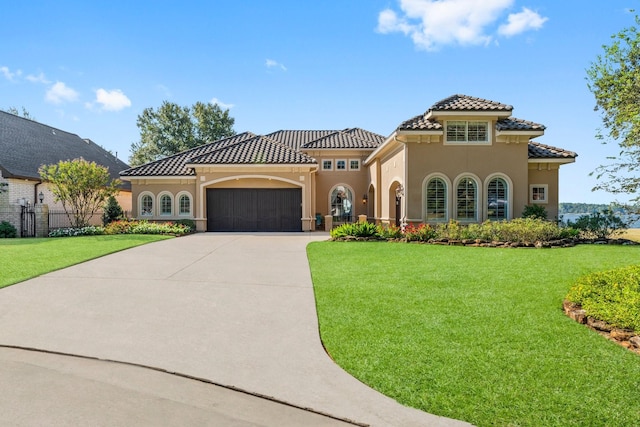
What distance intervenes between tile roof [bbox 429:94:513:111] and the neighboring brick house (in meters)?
19.9

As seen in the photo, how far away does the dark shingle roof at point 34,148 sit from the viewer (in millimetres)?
21047

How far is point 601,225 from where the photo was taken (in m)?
15.2

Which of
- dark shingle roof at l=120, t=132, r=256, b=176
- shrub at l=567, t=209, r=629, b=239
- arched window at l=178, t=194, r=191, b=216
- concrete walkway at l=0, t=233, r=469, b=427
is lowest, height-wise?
concrete walkway at l=0, t=233, r=469, b=427

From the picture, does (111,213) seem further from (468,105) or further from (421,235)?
(468,105)

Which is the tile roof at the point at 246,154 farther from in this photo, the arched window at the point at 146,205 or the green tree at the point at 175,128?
the green tree at the point at 175,128

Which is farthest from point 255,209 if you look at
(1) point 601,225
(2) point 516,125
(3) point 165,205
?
(1) point 601,225

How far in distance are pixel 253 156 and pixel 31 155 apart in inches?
528

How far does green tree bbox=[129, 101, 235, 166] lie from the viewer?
4212 centimetres

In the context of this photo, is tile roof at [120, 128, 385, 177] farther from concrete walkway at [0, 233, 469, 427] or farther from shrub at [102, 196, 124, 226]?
concrete walkway at [0, 233, 469, 427]

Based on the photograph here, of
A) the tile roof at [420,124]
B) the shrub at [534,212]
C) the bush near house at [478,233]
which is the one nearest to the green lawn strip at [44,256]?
the bush near house at [478,233]

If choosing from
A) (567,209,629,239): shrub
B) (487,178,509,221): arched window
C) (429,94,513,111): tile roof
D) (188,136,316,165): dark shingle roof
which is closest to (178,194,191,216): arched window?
(188,136,316,165): dark shingle roof

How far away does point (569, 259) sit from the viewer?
10.2 m

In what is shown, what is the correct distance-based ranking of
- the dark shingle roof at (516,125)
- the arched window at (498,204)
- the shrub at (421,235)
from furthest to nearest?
the arched window at (498,204) < the dark shingle roof at (516,125) < the shrub at (421,235)

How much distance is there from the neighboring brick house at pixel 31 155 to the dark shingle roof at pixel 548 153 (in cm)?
2380
